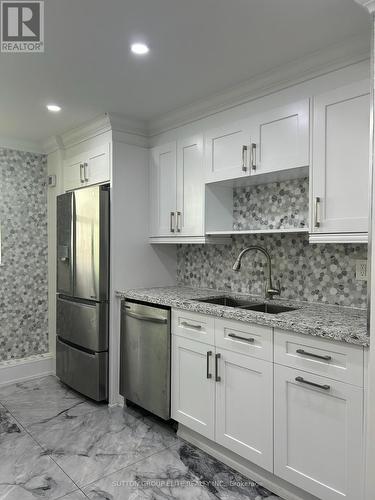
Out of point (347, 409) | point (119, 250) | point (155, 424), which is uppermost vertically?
point (119, 250)

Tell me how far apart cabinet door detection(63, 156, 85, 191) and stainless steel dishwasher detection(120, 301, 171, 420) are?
1241 millimetres

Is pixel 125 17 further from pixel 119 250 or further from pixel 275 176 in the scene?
pixel 119 250

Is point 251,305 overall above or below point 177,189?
below

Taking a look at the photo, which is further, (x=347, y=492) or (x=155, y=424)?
(x=155, y=424)

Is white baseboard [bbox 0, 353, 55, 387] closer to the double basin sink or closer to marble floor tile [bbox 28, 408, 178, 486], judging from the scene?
marble floor tile [bbox 28, 408, 178, 486]

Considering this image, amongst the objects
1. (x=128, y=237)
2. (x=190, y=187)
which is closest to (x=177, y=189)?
(x=190, y=187)

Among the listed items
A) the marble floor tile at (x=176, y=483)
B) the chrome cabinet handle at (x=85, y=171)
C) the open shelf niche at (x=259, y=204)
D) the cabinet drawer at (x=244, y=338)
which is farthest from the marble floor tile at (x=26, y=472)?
the chrome cabinet handle at (x=85, y=171)

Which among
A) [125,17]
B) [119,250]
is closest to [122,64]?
[125,17]

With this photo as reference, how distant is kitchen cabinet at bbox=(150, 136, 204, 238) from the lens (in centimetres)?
284

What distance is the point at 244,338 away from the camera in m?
2.11

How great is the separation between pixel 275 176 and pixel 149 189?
1239mm

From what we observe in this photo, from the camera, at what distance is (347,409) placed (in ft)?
5.47

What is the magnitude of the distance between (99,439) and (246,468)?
102cm

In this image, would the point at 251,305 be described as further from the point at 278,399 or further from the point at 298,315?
the point at 278,399
